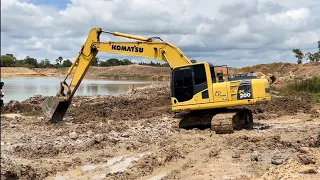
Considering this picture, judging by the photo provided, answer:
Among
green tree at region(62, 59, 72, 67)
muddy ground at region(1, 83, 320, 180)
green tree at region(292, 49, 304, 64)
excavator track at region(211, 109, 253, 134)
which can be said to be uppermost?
green tree at region(62, 59, 72, 67)

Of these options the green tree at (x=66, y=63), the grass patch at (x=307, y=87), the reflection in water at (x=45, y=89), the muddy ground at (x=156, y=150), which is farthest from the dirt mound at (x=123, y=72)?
the muddy ground at (x=156, y=150)

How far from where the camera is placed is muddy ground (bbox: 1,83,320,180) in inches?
320

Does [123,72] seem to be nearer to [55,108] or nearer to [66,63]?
[66,63]

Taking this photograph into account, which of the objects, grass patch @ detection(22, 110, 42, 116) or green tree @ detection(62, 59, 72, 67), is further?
green tree @ detection(62, 59, 72, 67)

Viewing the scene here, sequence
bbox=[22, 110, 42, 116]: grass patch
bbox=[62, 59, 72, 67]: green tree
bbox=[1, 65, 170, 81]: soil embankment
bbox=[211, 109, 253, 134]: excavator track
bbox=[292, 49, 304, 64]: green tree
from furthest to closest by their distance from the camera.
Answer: bbox=[62, 59, 72, 67]: green tree → bbox=[1, 65, 170, 81]: soil embankment → bbox=[292, 49, 304, 64]: green tree → bbox=[22, 110, 42, 116]: grass patch → bbox=[211, 109, 253, 134]: excavator track

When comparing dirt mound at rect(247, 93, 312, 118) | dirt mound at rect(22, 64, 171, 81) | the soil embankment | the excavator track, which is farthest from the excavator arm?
the soil embankment

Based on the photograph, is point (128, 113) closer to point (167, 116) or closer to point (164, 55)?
point (167, 116)

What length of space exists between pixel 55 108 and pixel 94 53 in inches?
92.0

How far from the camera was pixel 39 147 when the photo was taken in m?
10.3

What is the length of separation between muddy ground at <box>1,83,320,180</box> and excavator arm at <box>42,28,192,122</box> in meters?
0.61

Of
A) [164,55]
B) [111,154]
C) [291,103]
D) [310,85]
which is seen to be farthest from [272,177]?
[310,85]

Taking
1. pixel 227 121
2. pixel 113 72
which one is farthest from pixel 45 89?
pixel 113 72

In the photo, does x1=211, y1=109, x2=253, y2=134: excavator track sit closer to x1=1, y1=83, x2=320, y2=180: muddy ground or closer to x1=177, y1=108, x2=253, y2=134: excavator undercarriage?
x1=177, y1=108, x2=253, y2=134: excavator undercarriage

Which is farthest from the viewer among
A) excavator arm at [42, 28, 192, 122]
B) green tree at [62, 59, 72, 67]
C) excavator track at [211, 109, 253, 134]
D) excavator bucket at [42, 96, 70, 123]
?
green tree at [62, 59, 72, 67]
